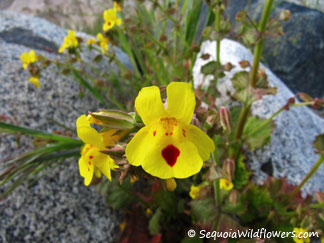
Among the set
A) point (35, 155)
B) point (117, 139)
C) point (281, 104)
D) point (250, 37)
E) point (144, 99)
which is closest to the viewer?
point (144, 99)

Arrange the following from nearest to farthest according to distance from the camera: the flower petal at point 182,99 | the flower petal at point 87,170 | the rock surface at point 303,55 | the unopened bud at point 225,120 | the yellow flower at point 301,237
Answer: the flower petal at point 182,99 < the flower petal at point 87,170 < the unopened bud at point 225,120 < the yellow flower at point 301,237 < the rock surface at point 303,55

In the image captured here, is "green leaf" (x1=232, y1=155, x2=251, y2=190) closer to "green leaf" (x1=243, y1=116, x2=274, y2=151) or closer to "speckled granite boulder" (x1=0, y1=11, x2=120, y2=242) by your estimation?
"green leaf" (x1=243, y1=116, x2=274, y2=151)

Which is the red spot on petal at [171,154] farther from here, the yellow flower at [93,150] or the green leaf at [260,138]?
the green leaf at [260,138]

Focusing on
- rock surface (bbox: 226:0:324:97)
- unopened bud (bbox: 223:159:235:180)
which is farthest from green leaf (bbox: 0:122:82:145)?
rock surface (bbox: 226:0:324:97)

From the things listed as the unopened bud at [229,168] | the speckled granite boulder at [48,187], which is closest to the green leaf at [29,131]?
the speckled granite boulder at [48,187]

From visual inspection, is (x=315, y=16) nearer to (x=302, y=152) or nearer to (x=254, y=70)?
(x=302, y=152)

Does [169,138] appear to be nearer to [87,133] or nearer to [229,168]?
[87,133]

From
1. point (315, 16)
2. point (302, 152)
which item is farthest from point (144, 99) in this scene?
point (315, 16)

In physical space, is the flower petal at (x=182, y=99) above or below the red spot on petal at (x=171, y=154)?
above
